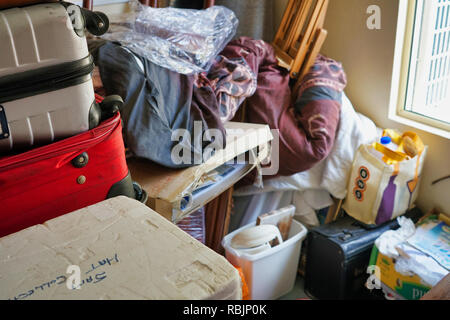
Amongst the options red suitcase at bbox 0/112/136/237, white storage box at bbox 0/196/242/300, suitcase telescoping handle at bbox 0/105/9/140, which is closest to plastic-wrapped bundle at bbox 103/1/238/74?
red suitcase at bbox 0/112/136/237

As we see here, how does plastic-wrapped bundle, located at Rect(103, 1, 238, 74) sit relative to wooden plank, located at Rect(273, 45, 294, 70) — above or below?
above

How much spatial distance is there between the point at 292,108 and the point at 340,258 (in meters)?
0.68

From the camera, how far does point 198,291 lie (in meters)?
0.63

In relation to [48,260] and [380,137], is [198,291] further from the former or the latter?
[380,137]

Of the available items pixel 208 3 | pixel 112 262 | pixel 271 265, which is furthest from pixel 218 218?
pixel 112 262

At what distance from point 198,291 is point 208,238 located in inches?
53.4

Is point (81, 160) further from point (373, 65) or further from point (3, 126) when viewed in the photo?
point (373, 65)

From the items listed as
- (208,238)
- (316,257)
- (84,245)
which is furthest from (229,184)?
(84,245)

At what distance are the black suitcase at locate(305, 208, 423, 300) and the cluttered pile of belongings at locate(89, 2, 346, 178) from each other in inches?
12.6

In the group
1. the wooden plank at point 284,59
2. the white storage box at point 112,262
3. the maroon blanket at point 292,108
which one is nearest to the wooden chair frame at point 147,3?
the maroon blanket at point 292,108

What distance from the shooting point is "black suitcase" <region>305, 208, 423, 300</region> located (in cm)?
184

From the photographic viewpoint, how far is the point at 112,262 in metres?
0.69

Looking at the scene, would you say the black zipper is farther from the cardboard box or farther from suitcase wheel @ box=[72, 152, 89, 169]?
the cardboard box

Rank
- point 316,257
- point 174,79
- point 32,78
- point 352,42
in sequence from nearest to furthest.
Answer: point 32,78
point 174,79
point 316,257
point 352,42
